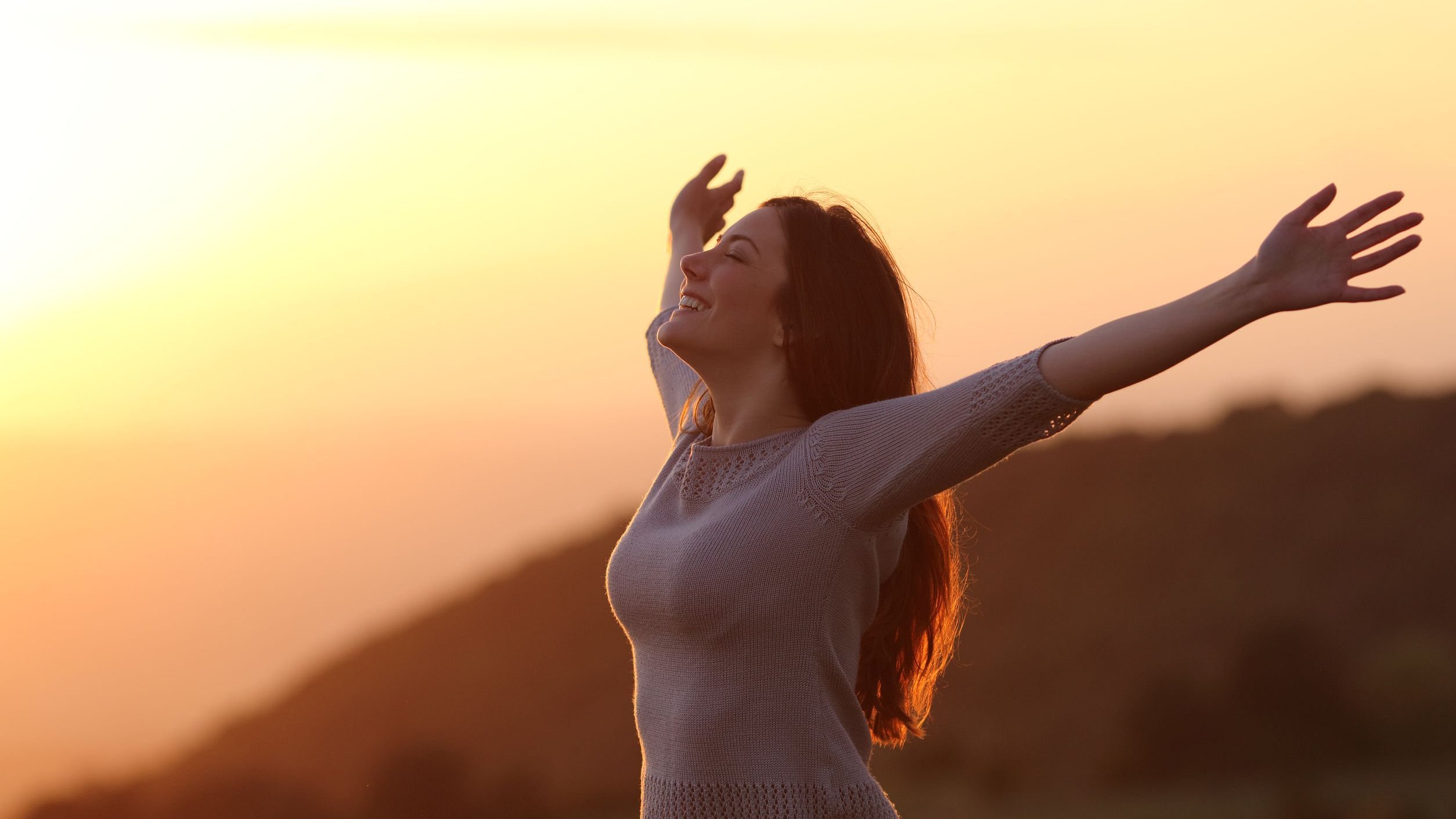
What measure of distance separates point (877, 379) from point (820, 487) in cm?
34

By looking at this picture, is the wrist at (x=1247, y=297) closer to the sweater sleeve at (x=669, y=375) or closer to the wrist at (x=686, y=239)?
the sweater sleeve at (x=669, y=375)

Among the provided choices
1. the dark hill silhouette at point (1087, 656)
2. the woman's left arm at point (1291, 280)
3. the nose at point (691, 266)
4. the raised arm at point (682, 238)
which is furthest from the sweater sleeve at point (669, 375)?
the dark hill silhouette at point (1087, 656)

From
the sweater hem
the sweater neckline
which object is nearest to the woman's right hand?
the sweater neckline

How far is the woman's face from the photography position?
9.21 feet

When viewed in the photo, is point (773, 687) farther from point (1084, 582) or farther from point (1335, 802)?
point (1084, 582)

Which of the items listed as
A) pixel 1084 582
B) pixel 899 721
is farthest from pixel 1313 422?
pixel 899 721

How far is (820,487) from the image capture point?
8.43 ft

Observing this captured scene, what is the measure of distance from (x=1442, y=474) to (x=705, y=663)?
42.5 feet

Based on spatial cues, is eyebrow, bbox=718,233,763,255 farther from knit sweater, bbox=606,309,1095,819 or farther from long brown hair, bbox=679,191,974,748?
knit sweater, bbox=606,309,1095,819

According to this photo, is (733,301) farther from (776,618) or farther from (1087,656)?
(1087,656)

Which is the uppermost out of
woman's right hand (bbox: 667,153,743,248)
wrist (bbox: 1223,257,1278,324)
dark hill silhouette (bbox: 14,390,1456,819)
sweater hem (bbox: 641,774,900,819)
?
woman's right hand (bbox: 667,153,743,248)

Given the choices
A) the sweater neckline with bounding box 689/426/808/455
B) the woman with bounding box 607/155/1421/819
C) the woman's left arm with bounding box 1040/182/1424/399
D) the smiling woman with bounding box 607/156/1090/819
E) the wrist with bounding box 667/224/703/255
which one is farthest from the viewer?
the wrist with bounding box 667/224/703/255

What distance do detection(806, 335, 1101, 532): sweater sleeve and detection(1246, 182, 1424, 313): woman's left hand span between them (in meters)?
0.35

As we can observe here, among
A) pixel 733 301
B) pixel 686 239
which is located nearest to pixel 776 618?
pixel 733 301
